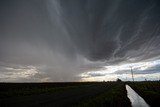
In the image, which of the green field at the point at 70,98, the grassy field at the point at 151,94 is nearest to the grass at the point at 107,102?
the green field at the point at 70,98

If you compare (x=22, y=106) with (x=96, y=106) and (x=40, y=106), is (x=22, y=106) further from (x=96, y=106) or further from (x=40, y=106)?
(x=96, y=106)

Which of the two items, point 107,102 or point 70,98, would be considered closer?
point 107,102

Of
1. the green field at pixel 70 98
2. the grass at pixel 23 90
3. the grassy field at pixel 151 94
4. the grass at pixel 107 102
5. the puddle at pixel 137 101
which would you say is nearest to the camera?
the grass at pixel 107 102

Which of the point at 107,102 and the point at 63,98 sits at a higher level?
the point at 63,98

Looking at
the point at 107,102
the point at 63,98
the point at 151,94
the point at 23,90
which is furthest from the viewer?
the point at 23,90

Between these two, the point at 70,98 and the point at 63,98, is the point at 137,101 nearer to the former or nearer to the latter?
the point at 70,98

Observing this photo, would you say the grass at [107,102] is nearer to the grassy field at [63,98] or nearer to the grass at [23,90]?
the grassy field at [63,98]

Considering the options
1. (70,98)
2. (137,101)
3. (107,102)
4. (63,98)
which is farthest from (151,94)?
(63,98)

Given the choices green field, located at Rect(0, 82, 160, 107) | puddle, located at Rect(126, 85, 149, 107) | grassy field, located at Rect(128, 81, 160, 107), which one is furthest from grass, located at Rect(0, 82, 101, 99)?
grassy field, located at Rect(128, 81, 160, 107)

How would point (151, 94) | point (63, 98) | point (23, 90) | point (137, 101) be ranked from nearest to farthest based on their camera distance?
point (63, 98) → point (137, 101) → point (151, 94) → point (23, 90)

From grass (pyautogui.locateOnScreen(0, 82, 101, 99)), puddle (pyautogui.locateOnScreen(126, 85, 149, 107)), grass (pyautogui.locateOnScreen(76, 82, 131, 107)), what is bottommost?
puddle (pyautogui.locateOnScreen(126, 85, 149, 107))

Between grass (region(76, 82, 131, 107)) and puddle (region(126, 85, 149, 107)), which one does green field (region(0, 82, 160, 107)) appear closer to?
grass (region(76, 82, 131, 107))

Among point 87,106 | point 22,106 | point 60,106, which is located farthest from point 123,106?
point 22,106

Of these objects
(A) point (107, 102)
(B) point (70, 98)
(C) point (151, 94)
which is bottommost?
(A) point (107, 102)
